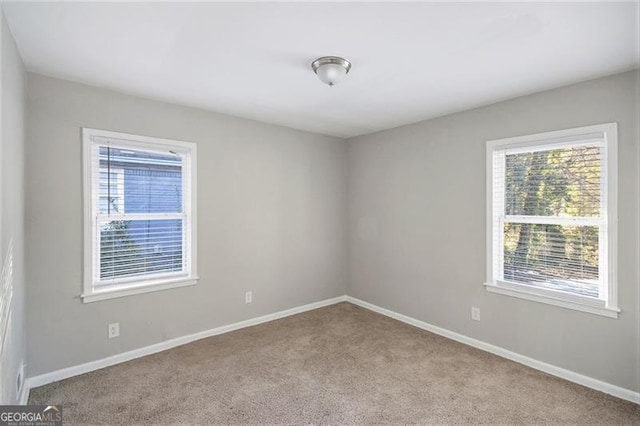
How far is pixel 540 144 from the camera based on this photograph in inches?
112

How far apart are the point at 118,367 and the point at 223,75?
2614 mm

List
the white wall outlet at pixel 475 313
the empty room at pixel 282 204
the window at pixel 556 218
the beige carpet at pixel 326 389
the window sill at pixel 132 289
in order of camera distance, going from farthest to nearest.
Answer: the white wall outlet at pixel 475 313 → the window sill at pixel 132 289 → the window at pixel 556 218 → the beige carpet at pixel 326 389 → the empty room at pixel 282 204

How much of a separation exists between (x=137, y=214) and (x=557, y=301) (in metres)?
3.79

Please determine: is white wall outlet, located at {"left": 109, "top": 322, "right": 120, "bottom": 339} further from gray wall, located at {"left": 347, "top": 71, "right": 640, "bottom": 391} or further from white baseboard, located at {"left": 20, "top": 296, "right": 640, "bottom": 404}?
gray wall, located at {"left": 347, "top": 71, "right": 640, "bottom": 391}

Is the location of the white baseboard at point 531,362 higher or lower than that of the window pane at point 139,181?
lower

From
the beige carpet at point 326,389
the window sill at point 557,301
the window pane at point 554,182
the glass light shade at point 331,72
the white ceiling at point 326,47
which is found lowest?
the beige carpet at point 326,389

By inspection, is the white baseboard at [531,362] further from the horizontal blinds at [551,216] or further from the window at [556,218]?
the horizontal blinds at [551,216]

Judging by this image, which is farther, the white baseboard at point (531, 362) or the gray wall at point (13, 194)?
the white baseboard at point (531, 362)

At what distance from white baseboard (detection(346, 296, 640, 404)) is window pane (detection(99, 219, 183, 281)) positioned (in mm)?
2691

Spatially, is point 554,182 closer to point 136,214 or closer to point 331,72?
point 331,72

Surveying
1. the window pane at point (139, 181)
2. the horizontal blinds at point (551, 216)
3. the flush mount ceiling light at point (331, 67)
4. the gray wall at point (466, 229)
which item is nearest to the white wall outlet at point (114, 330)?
the window pane at point (139, 181)

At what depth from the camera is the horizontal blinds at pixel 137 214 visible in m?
2.90

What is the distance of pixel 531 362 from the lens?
114 inches

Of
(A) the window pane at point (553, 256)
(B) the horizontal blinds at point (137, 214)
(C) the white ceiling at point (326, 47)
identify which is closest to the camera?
(C) the white ceiling at point (326, 47)
